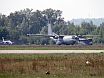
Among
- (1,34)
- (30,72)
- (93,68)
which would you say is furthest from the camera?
(1,34)

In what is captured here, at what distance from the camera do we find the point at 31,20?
614 feet

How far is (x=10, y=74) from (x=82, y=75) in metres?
4.61

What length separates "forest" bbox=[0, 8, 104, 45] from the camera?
152 metres

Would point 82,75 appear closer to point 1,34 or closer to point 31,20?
point 1,34

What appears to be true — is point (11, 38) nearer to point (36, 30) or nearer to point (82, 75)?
point (36, 30)

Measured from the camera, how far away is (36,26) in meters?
184

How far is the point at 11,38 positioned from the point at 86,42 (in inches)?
1701

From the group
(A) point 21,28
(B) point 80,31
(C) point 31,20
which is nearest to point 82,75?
(B) point 80,31

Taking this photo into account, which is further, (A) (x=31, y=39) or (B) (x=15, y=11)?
(B) (x=15, y=11)

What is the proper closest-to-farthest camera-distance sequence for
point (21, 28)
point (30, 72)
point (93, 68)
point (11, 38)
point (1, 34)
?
point (30, 72) → point (93, 68) → point (1, 34) → point (11, 38) → point (21, 28)

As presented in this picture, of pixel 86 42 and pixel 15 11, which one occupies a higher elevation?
pixel 15 11

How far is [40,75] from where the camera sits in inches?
941

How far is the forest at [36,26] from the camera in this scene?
5974 inches

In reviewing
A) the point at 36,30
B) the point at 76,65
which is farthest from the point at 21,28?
the point at 76,65
